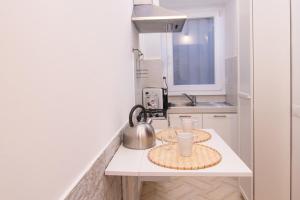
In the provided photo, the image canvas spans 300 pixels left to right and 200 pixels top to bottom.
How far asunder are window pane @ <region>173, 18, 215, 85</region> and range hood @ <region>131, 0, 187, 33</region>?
1.17 metres

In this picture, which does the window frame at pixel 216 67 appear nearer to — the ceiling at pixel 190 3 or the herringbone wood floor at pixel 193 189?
the ceiling at pixel 190 3

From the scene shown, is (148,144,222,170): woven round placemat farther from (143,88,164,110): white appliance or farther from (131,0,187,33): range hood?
(143,88,164,110): white appliance

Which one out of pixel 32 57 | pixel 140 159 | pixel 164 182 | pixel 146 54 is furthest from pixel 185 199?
pixel 32 57

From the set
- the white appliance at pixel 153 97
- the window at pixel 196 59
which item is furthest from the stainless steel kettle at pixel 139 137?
the window at pixel 196 59

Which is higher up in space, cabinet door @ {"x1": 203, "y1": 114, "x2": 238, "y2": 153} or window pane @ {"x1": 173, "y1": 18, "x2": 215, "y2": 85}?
window pane @ {"x1": 173, "y1": 18, "x2": 215, "y2": 85}

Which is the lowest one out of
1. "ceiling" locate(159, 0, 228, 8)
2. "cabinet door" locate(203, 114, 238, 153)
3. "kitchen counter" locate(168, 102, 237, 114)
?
"cabinet door" locate(203, 114, 238, 153)

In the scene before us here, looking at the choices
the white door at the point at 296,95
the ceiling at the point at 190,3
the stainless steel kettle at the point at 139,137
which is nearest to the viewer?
the stainless steel kettle at the point at 139,137

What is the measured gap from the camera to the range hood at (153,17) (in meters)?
2.01

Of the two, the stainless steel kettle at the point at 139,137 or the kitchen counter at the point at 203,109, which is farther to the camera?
the kitchen counter at the point at 203,109

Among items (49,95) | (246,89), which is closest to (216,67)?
(246,89)

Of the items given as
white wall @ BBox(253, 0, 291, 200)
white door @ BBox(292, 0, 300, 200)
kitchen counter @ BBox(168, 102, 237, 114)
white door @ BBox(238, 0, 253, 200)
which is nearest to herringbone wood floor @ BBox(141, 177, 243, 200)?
white door @ BBox(238, 0, 253, 200)

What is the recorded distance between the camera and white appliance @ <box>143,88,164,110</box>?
2.84m

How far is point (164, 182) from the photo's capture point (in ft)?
8.89

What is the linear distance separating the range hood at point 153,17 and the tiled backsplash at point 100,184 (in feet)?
3.56
